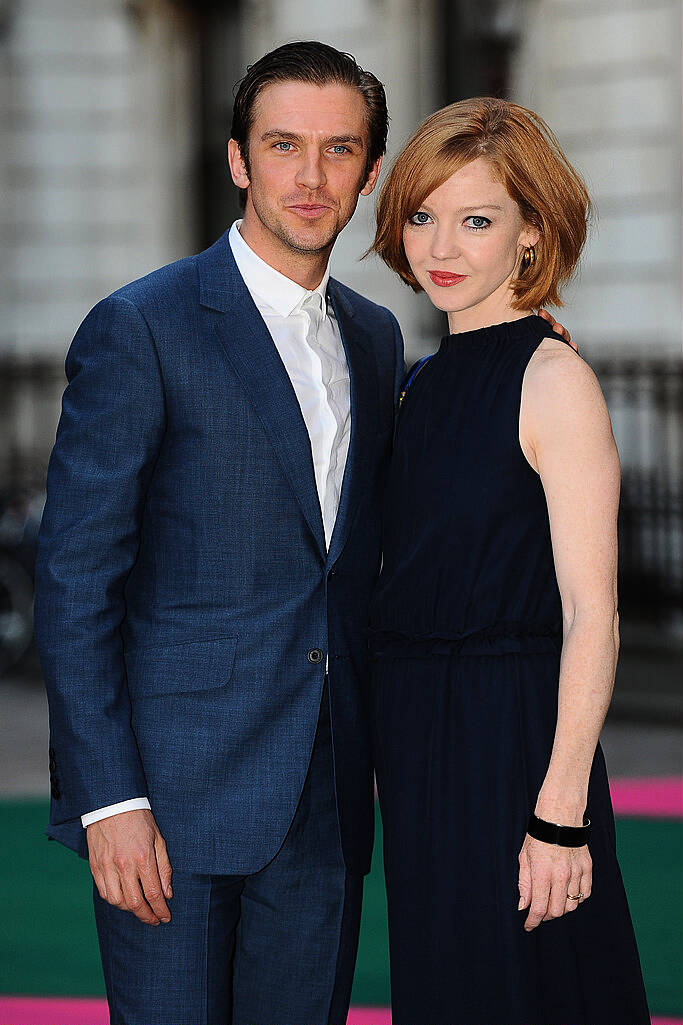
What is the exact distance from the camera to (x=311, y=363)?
281 cm

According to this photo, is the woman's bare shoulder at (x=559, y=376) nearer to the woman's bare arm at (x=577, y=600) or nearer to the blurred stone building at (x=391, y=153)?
the woman's bare arm at (x=577, y=600)

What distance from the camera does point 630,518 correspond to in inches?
429

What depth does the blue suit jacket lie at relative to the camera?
8.41ft

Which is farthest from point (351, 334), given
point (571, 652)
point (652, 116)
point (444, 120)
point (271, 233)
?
point (652, 116)

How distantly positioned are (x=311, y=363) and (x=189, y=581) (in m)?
0.49

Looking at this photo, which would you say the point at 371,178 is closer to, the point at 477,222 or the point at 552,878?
the point at 477,222

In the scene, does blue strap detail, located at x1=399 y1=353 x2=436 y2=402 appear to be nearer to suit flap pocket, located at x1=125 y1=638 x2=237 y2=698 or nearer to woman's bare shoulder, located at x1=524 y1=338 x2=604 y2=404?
woman's bare shoulder, located at x1=524 y1=338 x2=604 y2=404

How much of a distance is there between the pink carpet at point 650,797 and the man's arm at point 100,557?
169 inches

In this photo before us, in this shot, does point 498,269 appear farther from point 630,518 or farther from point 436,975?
point 630,518

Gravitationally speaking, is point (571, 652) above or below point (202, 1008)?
above

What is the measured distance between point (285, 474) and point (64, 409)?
414 mm

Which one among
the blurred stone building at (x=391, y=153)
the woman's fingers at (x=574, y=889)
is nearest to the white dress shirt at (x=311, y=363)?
the woman's fingers at (x=574, y=889)

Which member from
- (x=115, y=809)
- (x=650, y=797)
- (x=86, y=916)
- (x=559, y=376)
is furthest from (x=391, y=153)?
(x=115, y=809)

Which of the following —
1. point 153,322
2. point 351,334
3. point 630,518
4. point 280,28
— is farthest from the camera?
point 280,28
